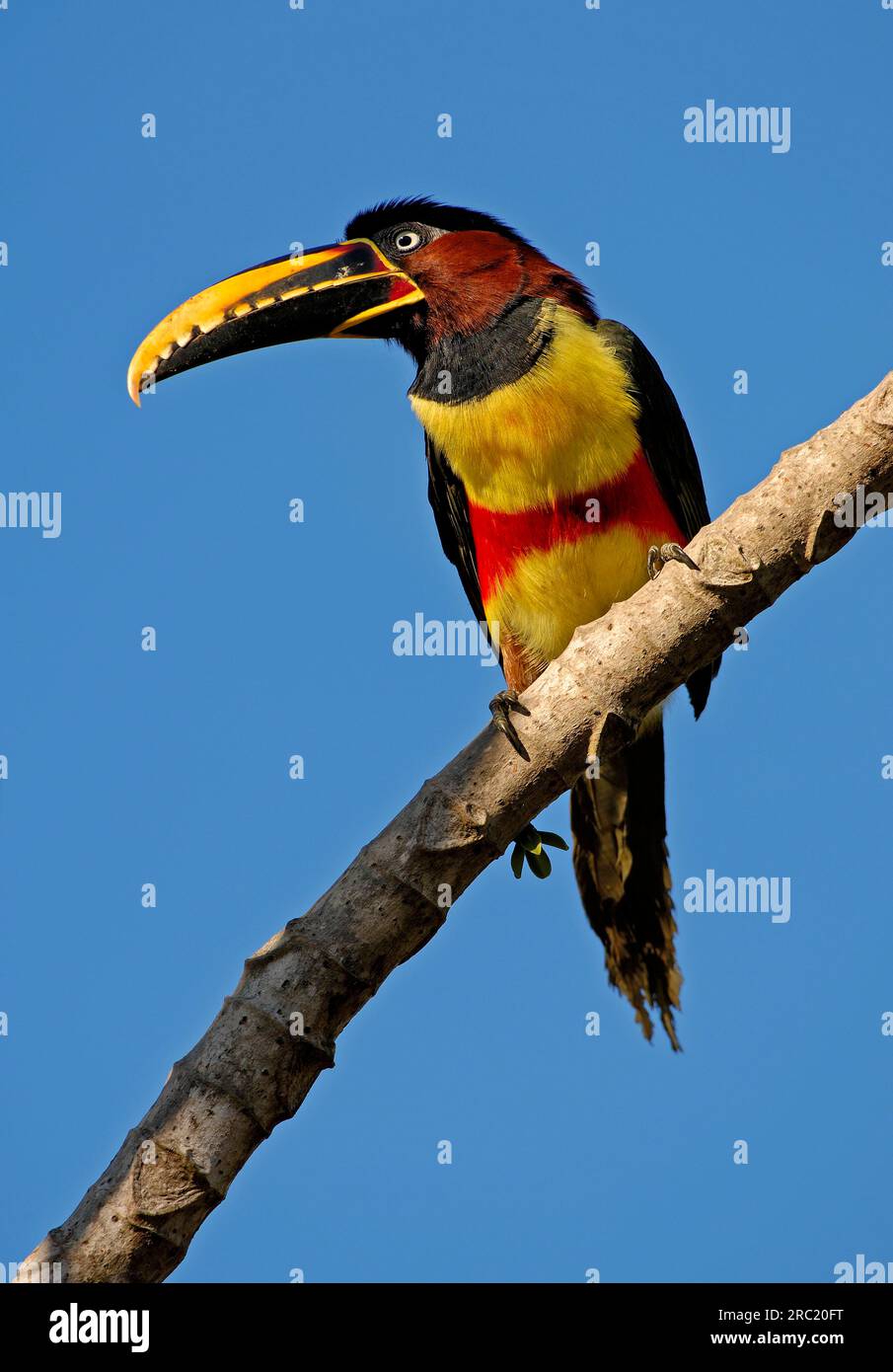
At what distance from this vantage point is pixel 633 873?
21.8 ft

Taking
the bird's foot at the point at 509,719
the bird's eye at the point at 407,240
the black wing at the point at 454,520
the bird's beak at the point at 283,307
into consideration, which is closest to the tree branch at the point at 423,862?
the bird's foot at the point at 509,719

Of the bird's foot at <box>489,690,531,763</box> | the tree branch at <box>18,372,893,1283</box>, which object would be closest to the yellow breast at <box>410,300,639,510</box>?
the tree branch at <box>18,372,893,1283</box>

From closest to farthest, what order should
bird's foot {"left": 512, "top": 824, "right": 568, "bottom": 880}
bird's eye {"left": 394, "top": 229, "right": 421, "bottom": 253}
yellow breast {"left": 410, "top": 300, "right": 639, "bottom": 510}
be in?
bird's foot {"left": 512, "top": 824, "right": 568, "bottom": 880}
yellow breast {"left": 410, "top": 300, "right": 639, "bottom": 510}
bird's eye {"left": 394, "top": 229, "right": 421, "bottom": 253}

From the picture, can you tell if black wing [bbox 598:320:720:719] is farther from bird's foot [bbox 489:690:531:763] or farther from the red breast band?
bird's foot [bbox 489:690:531:763]

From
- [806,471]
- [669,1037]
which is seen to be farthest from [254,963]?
[669,1037]

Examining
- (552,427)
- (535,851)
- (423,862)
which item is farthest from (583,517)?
(423,862)

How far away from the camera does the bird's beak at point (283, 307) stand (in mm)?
6684

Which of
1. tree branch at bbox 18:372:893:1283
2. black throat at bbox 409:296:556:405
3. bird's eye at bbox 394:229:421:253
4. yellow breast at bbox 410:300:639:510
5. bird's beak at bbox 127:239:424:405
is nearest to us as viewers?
tree branch at bbox 18:372:893:1283

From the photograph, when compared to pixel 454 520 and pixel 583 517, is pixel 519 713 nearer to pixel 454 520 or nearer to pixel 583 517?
pixel 583 517

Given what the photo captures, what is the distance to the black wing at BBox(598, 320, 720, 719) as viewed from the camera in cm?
652

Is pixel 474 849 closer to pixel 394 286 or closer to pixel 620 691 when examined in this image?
pixel 620 691

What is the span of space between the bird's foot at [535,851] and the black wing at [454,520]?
167 cm

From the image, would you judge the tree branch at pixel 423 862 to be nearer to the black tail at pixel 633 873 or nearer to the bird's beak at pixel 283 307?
the black tail at pixel 633 873

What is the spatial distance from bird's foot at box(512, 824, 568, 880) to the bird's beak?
2.82m
